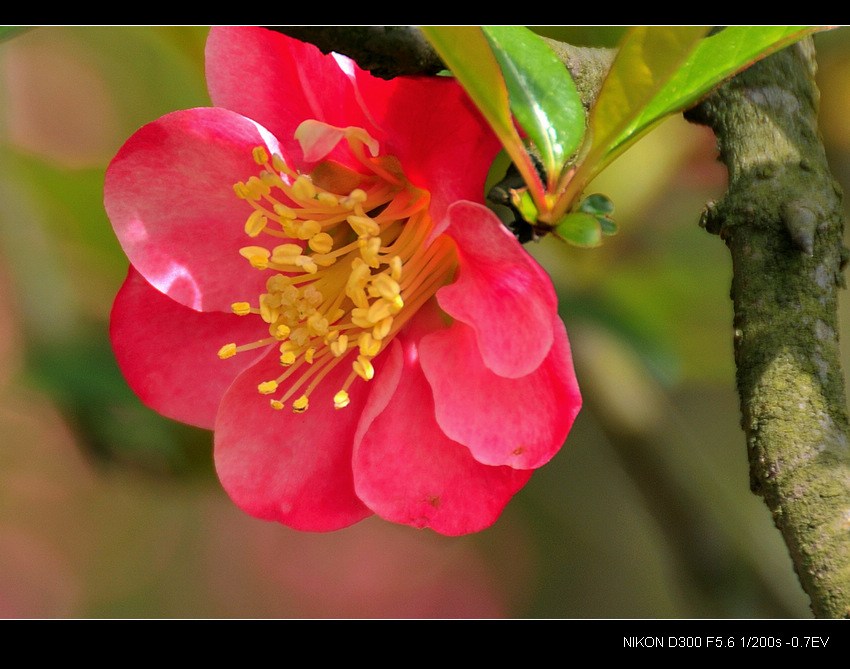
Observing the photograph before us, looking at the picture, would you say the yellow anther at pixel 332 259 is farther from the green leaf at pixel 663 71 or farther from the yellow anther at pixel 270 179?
the green leaf at pixel 663 71

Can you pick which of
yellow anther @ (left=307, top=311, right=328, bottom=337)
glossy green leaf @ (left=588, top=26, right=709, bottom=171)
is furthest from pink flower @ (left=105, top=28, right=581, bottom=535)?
glossy green leaf @ (left=588, top=26, right=709, bottom=171)

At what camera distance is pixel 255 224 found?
25.0 inches

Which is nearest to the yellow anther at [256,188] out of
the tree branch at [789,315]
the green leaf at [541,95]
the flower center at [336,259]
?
the flower center at [336,259]

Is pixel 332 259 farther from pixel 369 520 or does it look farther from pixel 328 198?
pixel 369 520

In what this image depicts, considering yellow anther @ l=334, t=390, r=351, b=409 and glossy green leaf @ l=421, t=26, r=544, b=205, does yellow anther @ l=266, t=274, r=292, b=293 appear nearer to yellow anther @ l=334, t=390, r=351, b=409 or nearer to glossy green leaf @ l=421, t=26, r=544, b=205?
yellow anther @ l=334, t=390, r=351, b=409

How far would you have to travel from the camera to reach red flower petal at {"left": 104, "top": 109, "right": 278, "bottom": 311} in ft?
2.13

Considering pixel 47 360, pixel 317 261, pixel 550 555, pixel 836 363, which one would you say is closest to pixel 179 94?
pixel 47 360

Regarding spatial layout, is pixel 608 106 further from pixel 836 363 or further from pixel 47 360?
pixel 47 360

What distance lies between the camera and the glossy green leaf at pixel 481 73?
480 mm

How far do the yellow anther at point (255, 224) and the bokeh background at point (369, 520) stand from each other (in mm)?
402

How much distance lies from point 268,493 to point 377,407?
5.6 inches

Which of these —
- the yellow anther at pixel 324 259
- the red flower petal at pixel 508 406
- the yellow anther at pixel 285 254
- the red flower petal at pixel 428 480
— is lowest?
the red flower petal at pixel 428 480

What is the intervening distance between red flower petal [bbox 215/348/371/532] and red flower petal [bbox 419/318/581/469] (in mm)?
120

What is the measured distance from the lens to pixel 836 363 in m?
0.56
